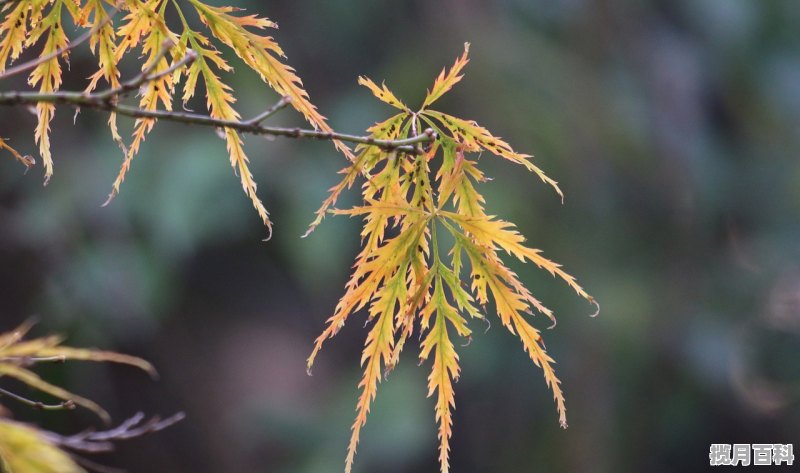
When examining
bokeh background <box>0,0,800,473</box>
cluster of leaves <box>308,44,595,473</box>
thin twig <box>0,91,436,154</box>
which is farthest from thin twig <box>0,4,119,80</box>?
bokeh background <box>0,0,800,473</box>

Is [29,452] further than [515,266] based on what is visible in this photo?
No

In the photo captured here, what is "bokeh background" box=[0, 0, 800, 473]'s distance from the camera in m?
3.76

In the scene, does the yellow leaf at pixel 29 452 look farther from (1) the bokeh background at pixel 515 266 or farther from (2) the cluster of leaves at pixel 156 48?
(1) the bokeh background at pixel 515 266

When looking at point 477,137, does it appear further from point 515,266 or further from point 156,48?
point 515,266

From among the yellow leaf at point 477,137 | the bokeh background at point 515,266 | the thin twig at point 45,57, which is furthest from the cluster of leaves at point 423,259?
the bokeh background at point 515,266

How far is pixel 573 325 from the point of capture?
4.04 metres

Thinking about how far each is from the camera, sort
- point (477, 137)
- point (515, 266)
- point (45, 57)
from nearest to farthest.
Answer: point (45, 57) → point (477, 137) → point (515, 266)

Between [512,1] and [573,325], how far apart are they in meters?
1.55

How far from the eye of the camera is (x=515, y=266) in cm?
382

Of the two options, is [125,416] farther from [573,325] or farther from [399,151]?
[399,151]

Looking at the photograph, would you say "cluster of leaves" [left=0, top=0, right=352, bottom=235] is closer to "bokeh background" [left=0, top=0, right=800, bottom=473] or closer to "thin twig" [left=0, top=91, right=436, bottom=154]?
"thin twig" [left=0, top=91, right=436, bottom=154]

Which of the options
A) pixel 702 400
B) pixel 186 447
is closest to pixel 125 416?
pixel 186 447

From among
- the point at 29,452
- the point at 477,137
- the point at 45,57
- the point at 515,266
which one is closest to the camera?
the point at 29,452

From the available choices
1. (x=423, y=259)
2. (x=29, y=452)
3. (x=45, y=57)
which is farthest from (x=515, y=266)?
(x=29, y=452)
